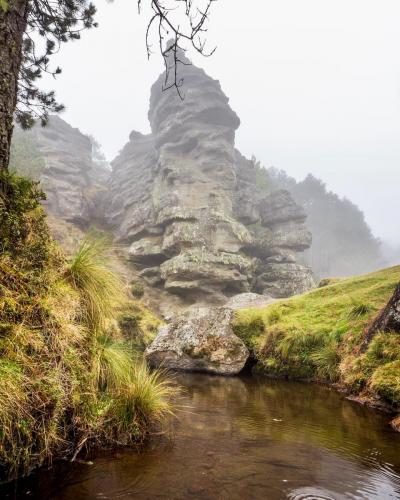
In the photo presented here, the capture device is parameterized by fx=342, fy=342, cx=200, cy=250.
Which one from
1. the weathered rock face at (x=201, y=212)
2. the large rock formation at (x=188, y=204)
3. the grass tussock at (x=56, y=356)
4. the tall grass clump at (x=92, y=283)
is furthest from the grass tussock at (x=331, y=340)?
the weathered rock face at (x=201, y=212)

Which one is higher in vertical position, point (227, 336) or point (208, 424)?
point (227, 336)

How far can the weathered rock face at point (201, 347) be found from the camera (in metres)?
11.3

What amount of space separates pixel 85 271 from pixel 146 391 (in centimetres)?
191

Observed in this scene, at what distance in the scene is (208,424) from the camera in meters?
5.48

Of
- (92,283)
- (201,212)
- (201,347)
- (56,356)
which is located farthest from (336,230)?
(56,356)

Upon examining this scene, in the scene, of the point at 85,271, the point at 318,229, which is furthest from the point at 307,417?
the point at 318,229

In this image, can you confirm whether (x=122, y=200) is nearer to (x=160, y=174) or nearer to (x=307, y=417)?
(x=160, y=174)

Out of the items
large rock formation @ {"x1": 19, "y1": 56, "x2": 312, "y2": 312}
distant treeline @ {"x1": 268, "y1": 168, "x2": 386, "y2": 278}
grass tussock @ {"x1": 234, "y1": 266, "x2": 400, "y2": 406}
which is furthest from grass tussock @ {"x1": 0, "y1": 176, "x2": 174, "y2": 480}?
distant treeline @ {"x1": 268, "y1": 168, "x2": 386, "y2": 278}

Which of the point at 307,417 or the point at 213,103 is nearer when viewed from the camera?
the point at 307,417

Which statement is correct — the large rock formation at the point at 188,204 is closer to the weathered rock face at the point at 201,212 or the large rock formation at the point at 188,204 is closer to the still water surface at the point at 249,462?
the weathered rock face at the point at 201,212

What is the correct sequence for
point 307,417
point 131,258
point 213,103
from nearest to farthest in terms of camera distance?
point 307,417 → point 131,258 → point 213,103

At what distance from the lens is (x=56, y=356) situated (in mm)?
3912

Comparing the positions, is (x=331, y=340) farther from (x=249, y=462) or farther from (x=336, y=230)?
(x=336, y=230)

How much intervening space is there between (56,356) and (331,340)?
26.8ft
